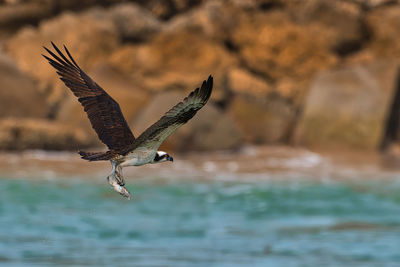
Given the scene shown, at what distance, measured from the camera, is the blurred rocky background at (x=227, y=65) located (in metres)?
16.8

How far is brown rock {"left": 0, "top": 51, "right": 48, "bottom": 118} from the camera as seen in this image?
1673 cm

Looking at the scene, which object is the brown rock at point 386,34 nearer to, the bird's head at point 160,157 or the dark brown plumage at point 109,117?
the dark brown plumage at point 109,117

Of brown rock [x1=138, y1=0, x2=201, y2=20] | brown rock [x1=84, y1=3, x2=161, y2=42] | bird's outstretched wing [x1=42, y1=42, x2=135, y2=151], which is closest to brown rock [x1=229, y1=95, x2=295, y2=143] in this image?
brown rock [x1=84, y1=3, x2=161, y2=42]

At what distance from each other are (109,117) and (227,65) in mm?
12865

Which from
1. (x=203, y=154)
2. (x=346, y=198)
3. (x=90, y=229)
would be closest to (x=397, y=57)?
(x=203, y=154)

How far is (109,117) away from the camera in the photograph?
5.91 m

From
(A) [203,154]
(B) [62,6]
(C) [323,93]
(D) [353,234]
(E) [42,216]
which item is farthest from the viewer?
(B) [62,6]

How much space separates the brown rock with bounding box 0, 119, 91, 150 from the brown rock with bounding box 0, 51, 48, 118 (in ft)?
3.90

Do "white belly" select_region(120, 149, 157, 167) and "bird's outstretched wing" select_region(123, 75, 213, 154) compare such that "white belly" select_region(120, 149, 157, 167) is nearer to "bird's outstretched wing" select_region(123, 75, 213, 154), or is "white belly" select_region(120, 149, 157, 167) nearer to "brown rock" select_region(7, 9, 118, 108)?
"bird's outstretched wing" select_region(123, 75, 213, 154)

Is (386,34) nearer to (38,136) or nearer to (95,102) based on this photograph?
(38,136)

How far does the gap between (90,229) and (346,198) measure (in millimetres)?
4019

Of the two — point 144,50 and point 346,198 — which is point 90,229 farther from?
point 144,50

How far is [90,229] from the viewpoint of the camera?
1020 cm

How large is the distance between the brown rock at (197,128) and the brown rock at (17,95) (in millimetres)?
2386
